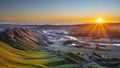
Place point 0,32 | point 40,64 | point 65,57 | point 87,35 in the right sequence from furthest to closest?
1. point 87,35
2. point 0,32
3. point 65,57
4. point 40,64

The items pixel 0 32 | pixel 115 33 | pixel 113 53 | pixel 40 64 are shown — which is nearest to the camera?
pixel 40 64

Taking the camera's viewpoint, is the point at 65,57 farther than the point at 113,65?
Yes

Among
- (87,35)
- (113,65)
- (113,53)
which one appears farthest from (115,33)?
(113,65)

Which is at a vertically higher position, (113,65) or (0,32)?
(0,32)

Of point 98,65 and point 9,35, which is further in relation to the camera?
point 9,35

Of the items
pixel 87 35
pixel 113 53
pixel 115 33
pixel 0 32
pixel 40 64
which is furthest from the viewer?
pixel 87 35

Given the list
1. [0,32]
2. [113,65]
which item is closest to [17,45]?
[0,32]

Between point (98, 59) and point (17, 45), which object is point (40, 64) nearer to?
point (98, 59)

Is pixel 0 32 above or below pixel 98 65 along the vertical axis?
above

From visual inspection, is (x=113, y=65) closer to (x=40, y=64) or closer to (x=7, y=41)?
(x=40, y=64)
